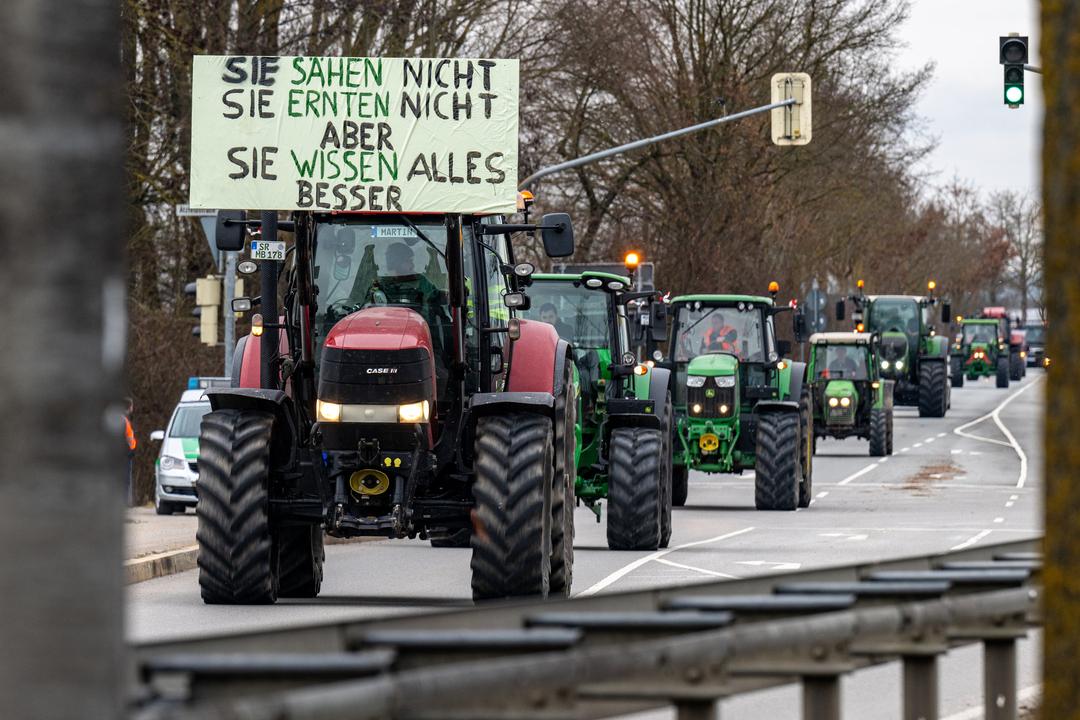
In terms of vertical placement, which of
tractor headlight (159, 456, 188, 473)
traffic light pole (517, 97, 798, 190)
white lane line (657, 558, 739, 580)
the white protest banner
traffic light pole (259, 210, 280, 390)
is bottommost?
white lane line (657, 558, 739, 580)

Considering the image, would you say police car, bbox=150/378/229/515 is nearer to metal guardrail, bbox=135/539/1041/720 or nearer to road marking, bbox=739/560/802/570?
road marking, bbox=739/560/802/570

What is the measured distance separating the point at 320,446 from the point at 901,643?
8.34 m

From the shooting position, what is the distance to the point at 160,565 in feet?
59.2

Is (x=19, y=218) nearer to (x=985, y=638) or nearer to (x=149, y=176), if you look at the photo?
(x=985, y=638)

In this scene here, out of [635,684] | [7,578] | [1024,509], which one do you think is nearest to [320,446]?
[635,684]

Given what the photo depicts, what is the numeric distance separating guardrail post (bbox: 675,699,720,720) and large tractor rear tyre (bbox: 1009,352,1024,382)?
9205cm

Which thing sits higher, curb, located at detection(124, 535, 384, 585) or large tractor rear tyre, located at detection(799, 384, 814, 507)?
large tractor rear tyre, located at detection(799, 384, 814, 507)

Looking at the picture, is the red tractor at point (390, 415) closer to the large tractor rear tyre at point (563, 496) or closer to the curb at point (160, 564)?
the large tractor rear tyre at point (563, 496)

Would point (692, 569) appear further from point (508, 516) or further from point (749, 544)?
point (508, 516)

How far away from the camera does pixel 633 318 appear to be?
27.6 metres

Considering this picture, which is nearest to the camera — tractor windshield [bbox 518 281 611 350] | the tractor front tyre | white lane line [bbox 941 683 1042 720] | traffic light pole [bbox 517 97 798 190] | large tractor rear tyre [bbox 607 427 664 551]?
white lane line [bbox 941 683 1042 720]

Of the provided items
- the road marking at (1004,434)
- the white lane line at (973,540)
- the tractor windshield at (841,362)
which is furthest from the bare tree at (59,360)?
the tractor windshield at (841,362)

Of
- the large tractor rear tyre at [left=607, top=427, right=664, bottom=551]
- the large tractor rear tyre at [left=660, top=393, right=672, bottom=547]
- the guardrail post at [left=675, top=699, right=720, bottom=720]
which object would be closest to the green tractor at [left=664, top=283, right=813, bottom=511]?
the large tractor rear tyre at [left=660, top=393, right=672, bottom=547]

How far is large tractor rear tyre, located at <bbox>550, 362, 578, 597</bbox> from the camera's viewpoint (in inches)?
574
